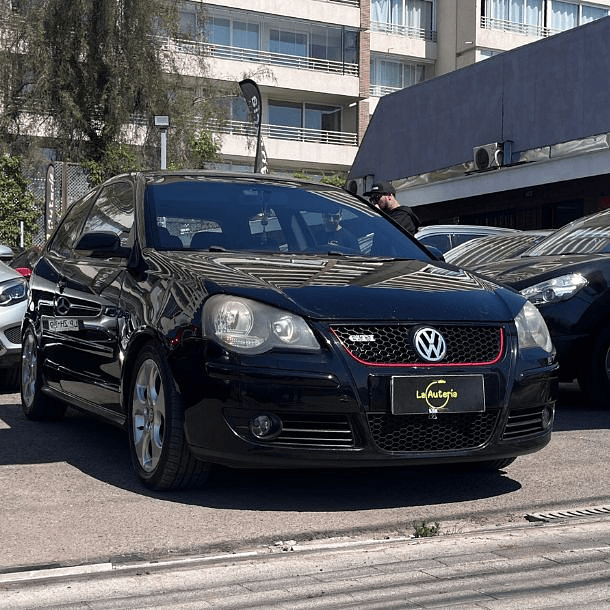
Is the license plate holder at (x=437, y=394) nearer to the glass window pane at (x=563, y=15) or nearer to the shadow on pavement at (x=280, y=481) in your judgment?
the shadow on pavement at (x=280, y=481)

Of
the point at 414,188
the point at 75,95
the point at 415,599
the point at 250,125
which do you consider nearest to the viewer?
the point at 415,599

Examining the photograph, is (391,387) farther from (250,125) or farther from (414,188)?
(250,125)

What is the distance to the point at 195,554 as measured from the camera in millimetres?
4496

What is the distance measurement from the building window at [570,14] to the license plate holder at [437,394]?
2051 inches

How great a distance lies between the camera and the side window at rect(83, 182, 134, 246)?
658cm

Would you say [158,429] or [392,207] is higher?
[392,207]

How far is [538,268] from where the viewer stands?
28.4ft

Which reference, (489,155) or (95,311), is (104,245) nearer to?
(95,311)

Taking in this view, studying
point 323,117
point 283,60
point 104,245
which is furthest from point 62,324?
point 323,117

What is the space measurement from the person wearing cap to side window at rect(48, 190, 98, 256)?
407 cm

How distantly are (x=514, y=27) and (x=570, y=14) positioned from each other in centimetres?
321

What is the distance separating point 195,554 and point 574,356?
176 inches

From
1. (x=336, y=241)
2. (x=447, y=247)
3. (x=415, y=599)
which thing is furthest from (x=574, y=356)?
(x=447, y=247)

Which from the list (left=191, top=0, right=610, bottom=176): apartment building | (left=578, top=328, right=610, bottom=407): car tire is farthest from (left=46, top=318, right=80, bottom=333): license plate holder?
(left=191, top=0, right=610, bottom=176): apartment building
